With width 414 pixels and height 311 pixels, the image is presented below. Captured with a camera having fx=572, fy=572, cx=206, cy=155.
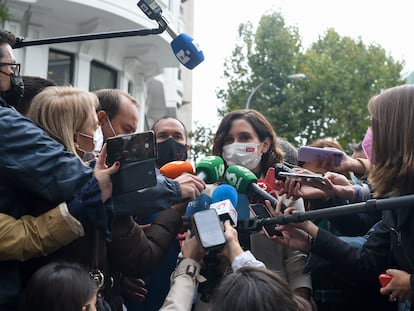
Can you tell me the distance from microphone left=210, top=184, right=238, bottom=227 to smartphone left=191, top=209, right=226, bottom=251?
0.09 m

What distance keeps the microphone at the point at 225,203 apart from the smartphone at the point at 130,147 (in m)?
0.41

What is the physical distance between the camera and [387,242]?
9.21 feet

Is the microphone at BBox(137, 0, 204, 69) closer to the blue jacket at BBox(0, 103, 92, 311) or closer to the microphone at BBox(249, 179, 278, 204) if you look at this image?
the microphone at BBox(249, 179, 278, 204)

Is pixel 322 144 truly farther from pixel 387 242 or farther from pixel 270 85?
pixel 270 85

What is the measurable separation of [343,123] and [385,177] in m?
20.0

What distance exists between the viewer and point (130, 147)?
7.80 ft

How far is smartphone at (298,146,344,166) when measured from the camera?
3.26 meters

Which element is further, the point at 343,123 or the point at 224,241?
the point at 343,123

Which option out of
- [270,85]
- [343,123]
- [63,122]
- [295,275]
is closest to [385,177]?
[295,275]

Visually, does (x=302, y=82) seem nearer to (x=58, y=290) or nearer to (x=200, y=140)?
(x=200, y=140)

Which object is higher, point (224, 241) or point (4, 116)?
point (4, 116)

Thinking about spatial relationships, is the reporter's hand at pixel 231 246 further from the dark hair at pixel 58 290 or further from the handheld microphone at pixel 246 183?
the dark hair at pixel 58 290

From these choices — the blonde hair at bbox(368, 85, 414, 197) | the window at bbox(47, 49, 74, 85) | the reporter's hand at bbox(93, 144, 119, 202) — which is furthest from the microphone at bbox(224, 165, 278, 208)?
the window at bbox(47, 49, 74, 85)

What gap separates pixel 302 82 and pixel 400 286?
22020 mm
